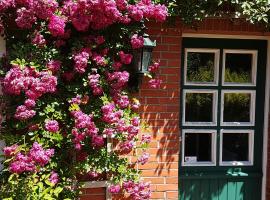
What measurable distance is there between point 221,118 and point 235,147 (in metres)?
0.40

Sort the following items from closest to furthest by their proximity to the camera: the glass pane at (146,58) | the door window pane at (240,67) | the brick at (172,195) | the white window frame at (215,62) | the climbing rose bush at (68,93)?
1. the climbing rose bush at (68,93)
2. the glass pane at (146,58)
3. the brick at (172,195)
4. the white window frame at (215,62)
5. the door window pane at (240,67)

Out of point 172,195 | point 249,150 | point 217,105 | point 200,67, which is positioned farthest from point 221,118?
point 172,195

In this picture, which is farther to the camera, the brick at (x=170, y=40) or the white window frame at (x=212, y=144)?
the white window frame at (x=212, y=144)

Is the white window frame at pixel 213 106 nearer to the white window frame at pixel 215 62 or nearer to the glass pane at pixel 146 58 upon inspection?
the white window frame at pixel 215 62

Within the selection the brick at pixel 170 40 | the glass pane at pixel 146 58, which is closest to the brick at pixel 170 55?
the brick at pixel 170 40

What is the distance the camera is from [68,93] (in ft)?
14.6

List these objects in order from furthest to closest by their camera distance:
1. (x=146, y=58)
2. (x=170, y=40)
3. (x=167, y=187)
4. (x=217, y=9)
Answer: (x=167, y=187), (x=170, y=40), (x=217, y=9), (x=146, y=58)

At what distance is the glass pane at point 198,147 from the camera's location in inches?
207

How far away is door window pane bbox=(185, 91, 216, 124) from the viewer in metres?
5.22

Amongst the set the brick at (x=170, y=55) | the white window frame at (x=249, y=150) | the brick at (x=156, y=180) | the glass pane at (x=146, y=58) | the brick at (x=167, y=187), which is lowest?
the brick at (x=167, y=187)

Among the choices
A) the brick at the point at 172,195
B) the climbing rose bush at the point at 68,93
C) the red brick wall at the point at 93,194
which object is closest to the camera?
the climbing rose bush at the point at 68,93

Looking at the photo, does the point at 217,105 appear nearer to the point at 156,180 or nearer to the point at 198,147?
the point at 198,147

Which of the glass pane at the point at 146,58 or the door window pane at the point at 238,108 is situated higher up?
the glass pane at the point at 146,58

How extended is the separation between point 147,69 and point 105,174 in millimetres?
1158
